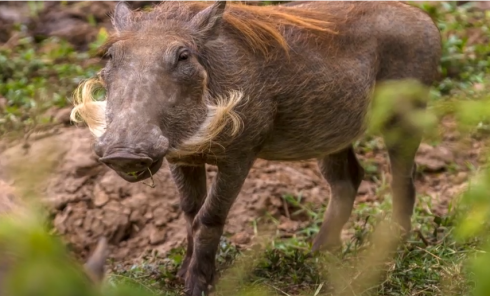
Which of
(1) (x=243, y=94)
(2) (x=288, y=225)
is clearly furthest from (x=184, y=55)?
(2) (x=288, y=225)

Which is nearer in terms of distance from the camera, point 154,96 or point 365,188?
point 154,96

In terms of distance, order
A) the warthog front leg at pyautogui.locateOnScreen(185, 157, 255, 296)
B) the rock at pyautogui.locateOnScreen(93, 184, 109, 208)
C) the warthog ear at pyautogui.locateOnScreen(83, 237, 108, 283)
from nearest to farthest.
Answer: the warthog ear at pyautogui.locateOnScreen(83, 237, 108, 283), the warthog front leg at pyautogui.locateOnScreen(185, 157, 255, 296), the rock at pyautogui.locateOnScreen(93, 184, 109, 208)

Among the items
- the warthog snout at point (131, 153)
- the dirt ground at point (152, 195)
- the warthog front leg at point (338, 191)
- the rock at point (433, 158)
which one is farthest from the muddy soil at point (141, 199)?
the warthog snout at point (131, 153)

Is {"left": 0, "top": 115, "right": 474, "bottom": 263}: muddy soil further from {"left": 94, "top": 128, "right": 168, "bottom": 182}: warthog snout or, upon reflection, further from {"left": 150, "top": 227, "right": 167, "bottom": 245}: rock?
{"left": 94, "top": 128, "right": 168, "bottom": 182}: warthog snout

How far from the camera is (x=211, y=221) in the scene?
3.59 m

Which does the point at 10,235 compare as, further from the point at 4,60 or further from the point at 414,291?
the point at 4,60

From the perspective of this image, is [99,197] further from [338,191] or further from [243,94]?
[243,94]

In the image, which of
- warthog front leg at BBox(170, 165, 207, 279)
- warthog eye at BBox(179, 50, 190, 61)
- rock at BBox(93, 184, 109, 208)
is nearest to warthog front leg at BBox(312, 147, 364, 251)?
warthog front leg at BBox(170, 165, 207, 279)

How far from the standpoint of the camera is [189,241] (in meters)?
3.96

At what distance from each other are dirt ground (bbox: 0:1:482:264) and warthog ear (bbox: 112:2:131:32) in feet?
2.84

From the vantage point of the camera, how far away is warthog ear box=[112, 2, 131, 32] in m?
3.44

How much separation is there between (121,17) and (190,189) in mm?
837

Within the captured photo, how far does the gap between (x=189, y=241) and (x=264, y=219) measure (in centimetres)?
80

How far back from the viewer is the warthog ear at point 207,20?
338cm
